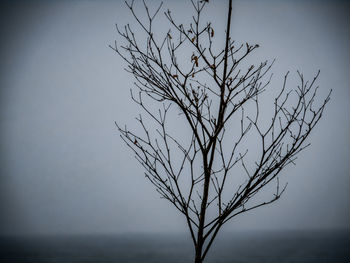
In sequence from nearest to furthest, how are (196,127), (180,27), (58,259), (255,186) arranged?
(255,186), (196,127), (180,27), (58,259)

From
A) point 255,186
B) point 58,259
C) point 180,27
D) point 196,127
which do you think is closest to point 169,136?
point 196,127

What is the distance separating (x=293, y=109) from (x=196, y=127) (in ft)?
2.63

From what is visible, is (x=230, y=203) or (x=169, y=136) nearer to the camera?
(x=230, y=203)

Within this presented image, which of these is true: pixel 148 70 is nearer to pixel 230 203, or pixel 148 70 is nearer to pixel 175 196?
pixel 175 196

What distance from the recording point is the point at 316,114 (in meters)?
2.18

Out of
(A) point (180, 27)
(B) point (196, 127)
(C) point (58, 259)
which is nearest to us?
(B) point (196, 127)

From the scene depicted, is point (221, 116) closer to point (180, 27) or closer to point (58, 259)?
point (180, 27)

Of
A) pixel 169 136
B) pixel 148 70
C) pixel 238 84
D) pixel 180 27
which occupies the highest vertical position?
pixel 180 27

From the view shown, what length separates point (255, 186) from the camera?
203cm

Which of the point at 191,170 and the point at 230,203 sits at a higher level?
the point at 191,170

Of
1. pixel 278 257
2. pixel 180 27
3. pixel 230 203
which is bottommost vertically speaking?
pixel 278 257

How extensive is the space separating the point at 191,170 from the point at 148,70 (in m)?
0.93

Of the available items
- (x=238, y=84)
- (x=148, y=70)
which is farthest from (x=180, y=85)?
(x=238, y=84)

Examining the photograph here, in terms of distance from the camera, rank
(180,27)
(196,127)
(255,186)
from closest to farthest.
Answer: (255,186), (196,127), (180,27)
